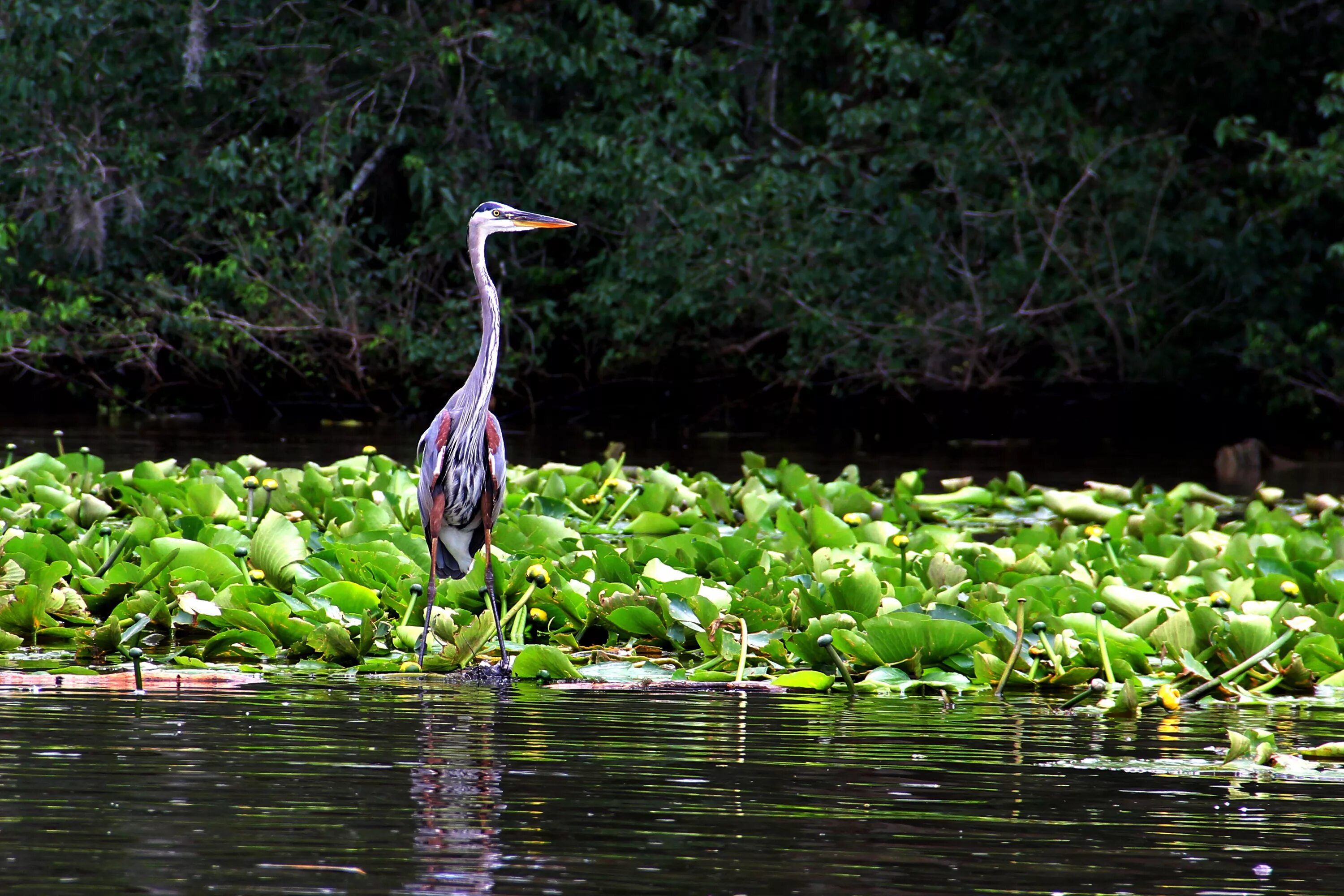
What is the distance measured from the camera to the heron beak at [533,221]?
5.36 meters

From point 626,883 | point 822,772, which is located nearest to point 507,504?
point 822,772

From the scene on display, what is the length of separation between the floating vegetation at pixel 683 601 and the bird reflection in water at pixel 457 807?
721 millimetres

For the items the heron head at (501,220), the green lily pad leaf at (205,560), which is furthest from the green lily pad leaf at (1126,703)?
the green lily pad leaf at (205,560)

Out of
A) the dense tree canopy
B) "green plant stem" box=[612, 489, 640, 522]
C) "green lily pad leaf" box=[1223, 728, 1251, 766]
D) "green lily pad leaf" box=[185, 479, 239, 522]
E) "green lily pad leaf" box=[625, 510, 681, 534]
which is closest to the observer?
"green lily pad leaf" box=[1223, 728, 1251, 766]

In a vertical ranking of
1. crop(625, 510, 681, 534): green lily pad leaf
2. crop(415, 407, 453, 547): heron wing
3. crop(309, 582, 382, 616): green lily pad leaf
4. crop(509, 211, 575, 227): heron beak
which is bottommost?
crop(309, 582, 382, 616): green lily pad leaf

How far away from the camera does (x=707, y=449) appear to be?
14.6m

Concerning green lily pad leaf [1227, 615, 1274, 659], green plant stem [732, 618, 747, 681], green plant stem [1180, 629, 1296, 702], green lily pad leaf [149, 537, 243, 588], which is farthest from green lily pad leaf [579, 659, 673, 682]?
green lily pad leaf [1227, 615, 1274, 659]

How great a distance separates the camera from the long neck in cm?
505

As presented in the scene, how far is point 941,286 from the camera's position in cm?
1616

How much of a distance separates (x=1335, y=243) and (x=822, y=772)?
12.2 meters

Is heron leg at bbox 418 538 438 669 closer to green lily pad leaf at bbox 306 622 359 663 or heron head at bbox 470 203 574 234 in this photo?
green lily pad leaf at bbox 306 622 359 663

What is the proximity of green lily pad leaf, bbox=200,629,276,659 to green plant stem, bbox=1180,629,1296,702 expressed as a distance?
2.32 metres

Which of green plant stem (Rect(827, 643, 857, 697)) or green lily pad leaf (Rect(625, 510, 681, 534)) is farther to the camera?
green lily pad leaf (Rect(625, 510, 681, 534))

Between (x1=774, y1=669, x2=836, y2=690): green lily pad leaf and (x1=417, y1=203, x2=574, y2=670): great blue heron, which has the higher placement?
(x1=417, y1=203, x2=574, y2=670): great blue heron
